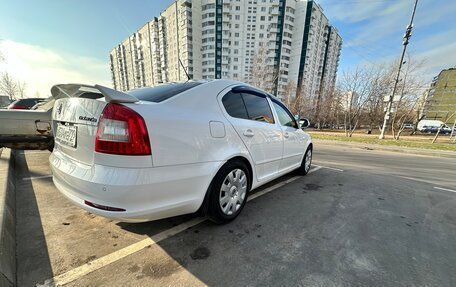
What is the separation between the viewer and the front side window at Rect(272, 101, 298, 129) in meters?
3.54

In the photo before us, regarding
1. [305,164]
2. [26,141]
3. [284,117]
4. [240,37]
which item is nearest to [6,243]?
[26,141]

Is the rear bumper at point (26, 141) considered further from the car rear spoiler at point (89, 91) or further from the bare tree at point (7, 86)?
the bare tree at point (7, 86)

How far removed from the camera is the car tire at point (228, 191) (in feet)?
7.35

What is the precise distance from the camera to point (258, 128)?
2.79m

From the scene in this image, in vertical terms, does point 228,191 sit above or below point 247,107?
below

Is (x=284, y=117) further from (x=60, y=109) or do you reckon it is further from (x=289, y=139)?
(x=60, y=109)

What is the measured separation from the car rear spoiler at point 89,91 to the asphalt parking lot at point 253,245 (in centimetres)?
144

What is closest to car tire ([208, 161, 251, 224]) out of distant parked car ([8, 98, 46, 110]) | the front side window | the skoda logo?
the front side window

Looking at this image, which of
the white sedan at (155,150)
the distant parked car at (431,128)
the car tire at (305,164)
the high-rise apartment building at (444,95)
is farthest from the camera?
the high-rise apartment building at (444,95)

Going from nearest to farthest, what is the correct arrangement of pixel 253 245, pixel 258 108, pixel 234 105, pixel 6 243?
pixel 6 243 < pixel 253 245 < pixel 234 105 < pixel 258 108

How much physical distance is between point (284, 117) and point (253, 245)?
2.39m

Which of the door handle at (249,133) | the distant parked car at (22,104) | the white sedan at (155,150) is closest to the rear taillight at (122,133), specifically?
the white sedan at (155,150)

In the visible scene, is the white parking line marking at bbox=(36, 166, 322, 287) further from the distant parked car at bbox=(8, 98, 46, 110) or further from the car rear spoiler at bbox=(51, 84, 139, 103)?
the distant parked car at bbox=(8, 98, 46, 110)

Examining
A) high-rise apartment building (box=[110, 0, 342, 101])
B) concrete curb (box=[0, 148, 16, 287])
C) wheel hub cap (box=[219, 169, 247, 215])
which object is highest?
high-rise apartment building (box=[110, 0, 342, 101])
